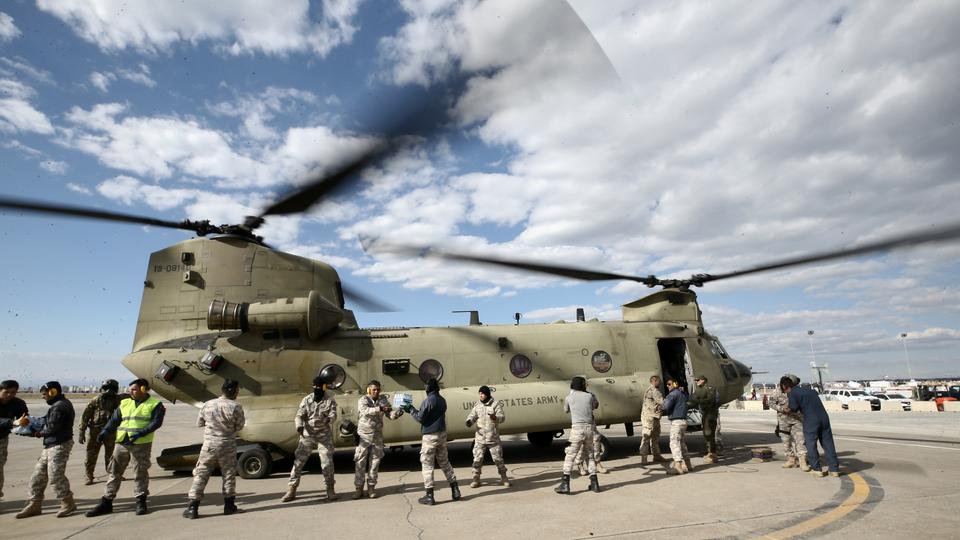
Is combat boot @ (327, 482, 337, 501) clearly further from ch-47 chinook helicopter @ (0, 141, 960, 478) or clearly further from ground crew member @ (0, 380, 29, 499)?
ground crew member @ (0, 380, 29, 499)

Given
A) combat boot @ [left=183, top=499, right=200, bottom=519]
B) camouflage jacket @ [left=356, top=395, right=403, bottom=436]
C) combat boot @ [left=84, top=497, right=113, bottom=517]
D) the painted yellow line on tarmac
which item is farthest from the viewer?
camouflage jacket @ [left=356, top=395, right=403, bottom=436]

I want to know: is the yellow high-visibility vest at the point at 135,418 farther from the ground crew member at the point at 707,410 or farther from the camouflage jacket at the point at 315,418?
the ground crew member at the point at 707,410

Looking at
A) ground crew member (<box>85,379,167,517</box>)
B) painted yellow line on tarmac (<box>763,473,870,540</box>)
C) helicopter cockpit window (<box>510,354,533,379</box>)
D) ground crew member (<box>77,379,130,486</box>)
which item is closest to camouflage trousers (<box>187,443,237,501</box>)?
ground crew member (<box>85,379,167,517</box>)

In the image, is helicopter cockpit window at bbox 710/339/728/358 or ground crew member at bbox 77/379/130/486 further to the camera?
helicopter cockpit window at bbox 710/339/728/358

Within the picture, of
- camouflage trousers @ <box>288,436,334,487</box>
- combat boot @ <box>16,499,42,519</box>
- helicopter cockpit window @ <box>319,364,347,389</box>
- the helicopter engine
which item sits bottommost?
combat boot @ <box>16,499,42,519</box>

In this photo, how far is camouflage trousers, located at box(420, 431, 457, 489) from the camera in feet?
23.2

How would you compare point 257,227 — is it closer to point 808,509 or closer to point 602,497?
point 602,497

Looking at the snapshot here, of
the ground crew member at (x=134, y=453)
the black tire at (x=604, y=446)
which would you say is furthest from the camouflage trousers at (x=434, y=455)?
the black tire at (x=604, y=446)

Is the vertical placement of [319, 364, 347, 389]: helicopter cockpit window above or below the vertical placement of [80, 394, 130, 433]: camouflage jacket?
above

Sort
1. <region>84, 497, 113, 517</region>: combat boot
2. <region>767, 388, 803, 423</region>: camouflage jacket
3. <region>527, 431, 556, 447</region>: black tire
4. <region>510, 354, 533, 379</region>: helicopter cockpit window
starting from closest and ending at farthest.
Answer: <region>84, 497, 113, 517</region>: combat boot
<region>767, 388, 803, 423</region>: camouflage jacket
<region>510, 354, 533, 379</region>: helicopter cockpit window
<region>527, 431, 556, 447</region>: black tire

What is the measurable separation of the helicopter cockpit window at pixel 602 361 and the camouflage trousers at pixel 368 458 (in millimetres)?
5567

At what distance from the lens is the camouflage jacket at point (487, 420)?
801 centimetres

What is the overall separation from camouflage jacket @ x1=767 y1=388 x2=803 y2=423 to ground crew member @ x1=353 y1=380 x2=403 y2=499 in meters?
7.03

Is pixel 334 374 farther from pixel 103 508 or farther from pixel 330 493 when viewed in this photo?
pixel 103 508
